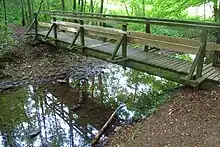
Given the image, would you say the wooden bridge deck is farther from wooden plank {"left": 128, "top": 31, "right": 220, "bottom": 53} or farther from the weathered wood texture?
wooden plank {"left": 128, "top": 31, "right": 220, "bottom": 53}

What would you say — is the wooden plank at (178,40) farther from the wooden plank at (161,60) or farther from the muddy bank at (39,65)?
the muddy bank at (39,65)

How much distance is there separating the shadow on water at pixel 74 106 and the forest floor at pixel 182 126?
0.89m

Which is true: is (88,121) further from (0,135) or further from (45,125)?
(0,135)

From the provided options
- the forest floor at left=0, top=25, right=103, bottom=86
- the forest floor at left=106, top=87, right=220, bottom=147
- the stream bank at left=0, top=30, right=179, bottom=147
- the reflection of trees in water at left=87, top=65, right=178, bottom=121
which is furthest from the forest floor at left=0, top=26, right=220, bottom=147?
the forest floor at left=0, top=25, right=103, bottom=86

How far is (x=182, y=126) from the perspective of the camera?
559 cm

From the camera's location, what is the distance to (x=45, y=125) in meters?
7.75

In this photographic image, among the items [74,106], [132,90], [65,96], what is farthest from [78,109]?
[132,90]

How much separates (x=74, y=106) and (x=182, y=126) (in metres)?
4.43

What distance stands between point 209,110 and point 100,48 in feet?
16.5

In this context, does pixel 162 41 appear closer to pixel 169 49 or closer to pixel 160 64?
pixel 169 49

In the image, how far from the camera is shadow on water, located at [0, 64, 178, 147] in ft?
23.6

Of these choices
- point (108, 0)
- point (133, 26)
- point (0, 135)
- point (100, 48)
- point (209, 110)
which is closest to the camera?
point (209, 110)

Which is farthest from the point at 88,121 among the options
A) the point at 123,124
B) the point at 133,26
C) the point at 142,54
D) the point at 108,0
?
the point at 108,0

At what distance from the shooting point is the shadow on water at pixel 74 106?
7.18 m
